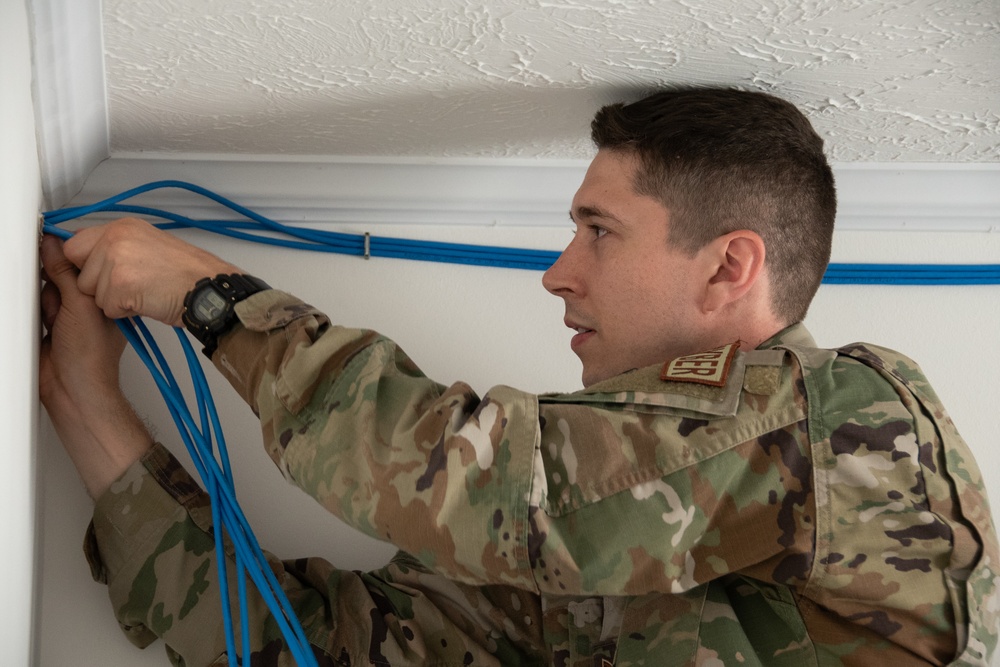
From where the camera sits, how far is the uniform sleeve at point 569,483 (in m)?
1.00

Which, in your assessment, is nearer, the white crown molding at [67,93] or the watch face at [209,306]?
the white crown molding at [67,93]

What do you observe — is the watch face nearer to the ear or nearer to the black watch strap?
the black watch strap

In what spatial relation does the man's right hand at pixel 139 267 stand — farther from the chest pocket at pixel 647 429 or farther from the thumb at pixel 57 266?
the chest pocket at pixel 647 429

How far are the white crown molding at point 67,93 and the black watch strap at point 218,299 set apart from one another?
273 millimetres

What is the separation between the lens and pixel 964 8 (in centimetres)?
107

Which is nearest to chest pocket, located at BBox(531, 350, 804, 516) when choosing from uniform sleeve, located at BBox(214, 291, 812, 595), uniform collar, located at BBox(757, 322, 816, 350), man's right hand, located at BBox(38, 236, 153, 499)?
uniform sleeve, located at BBox(214, 291, 812, 595)

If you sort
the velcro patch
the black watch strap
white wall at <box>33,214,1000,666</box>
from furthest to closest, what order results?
white wall at <box>33,214,1000,666</box> < the black watch strap < the velcro patch

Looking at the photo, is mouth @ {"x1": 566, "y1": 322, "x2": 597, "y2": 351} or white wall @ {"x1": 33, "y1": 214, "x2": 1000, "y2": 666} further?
white wall @ {"x1": 33, "y1": 214, "x2": 1000, "y2": 666}

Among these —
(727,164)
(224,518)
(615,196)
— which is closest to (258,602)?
(224,518)

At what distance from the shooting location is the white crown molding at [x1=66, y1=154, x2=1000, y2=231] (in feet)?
4.99

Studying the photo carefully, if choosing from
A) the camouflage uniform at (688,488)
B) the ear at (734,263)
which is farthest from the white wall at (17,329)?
the ear at (734,263)

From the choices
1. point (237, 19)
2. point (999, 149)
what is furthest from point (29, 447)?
point (999, 149)

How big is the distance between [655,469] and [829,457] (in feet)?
0.59

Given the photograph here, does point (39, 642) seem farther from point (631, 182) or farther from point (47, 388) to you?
point (631, 182)
